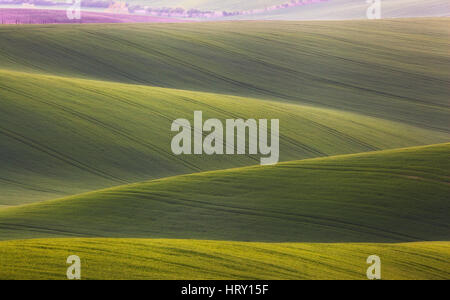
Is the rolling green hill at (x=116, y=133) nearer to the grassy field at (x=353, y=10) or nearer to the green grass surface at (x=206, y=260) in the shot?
the green grass surface at (x=206, y=260)

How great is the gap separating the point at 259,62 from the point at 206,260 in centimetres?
3149

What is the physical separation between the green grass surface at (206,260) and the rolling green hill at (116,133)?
910cm

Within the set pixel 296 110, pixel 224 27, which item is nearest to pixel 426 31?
pixel 224 27

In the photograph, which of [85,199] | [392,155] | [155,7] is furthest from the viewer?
[155,7]

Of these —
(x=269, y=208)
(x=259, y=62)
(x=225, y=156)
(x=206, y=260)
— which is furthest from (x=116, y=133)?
(x=259, y=62)

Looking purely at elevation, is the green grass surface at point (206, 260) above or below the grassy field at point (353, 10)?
below

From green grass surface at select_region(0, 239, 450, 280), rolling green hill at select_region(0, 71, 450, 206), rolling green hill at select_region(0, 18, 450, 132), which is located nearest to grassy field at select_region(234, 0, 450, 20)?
rolling green hill at select_region(0, 18, 450, 132)

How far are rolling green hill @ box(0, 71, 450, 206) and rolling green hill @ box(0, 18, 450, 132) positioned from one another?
404 cm

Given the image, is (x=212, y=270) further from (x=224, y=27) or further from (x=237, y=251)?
(x=224, y=27)

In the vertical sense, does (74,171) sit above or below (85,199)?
above

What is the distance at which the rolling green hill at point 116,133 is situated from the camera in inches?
791

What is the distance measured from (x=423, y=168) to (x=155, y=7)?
3301 inches

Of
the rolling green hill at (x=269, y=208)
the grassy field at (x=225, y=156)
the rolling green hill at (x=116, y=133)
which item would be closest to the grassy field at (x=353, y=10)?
the grassy field at (x=225, y=156)
